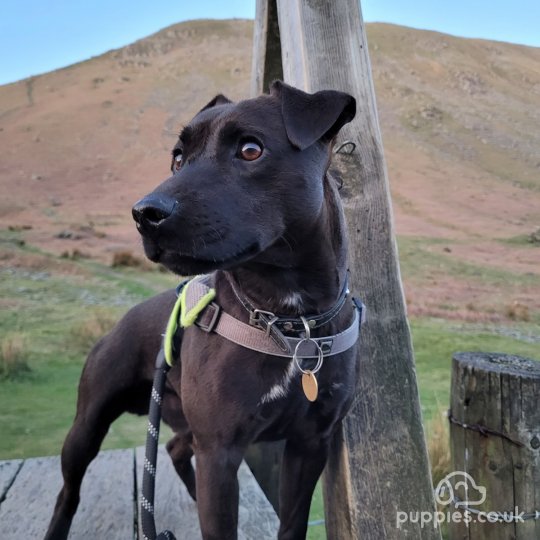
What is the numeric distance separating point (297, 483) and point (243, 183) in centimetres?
80

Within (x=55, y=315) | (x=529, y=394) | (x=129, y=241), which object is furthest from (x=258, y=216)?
(x=129, y=241)

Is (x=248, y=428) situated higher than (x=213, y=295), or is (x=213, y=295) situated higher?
(x=213, y=295)

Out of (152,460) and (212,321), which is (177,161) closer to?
(212,321)

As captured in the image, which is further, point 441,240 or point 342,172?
point 441,240

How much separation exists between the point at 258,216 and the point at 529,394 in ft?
2.86

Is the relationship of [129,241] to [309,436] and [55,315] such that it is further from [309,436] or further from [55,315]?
[309,436]

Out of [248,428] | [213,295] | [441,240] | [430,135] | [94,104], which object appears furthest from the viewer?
[94,104]

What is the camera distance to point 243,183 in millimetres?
1184

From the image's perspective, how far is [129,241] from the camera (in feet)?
23.2

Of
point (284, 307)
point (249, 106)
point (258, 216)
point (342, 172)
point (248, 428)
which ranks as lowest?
point (248, 428)

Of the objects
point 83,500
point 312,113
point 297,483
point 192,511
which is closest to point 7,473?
point 83,500

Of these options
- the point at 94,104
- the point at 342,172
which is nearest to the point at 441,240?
the point at 342,172

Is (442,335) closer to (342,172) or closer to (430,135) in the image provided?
(342,172)

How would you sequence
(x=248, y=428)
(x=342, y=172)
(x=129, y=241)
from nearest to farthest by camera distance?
(x=248, y=428) < (x=342, y=172) < (x=129, y=241)
